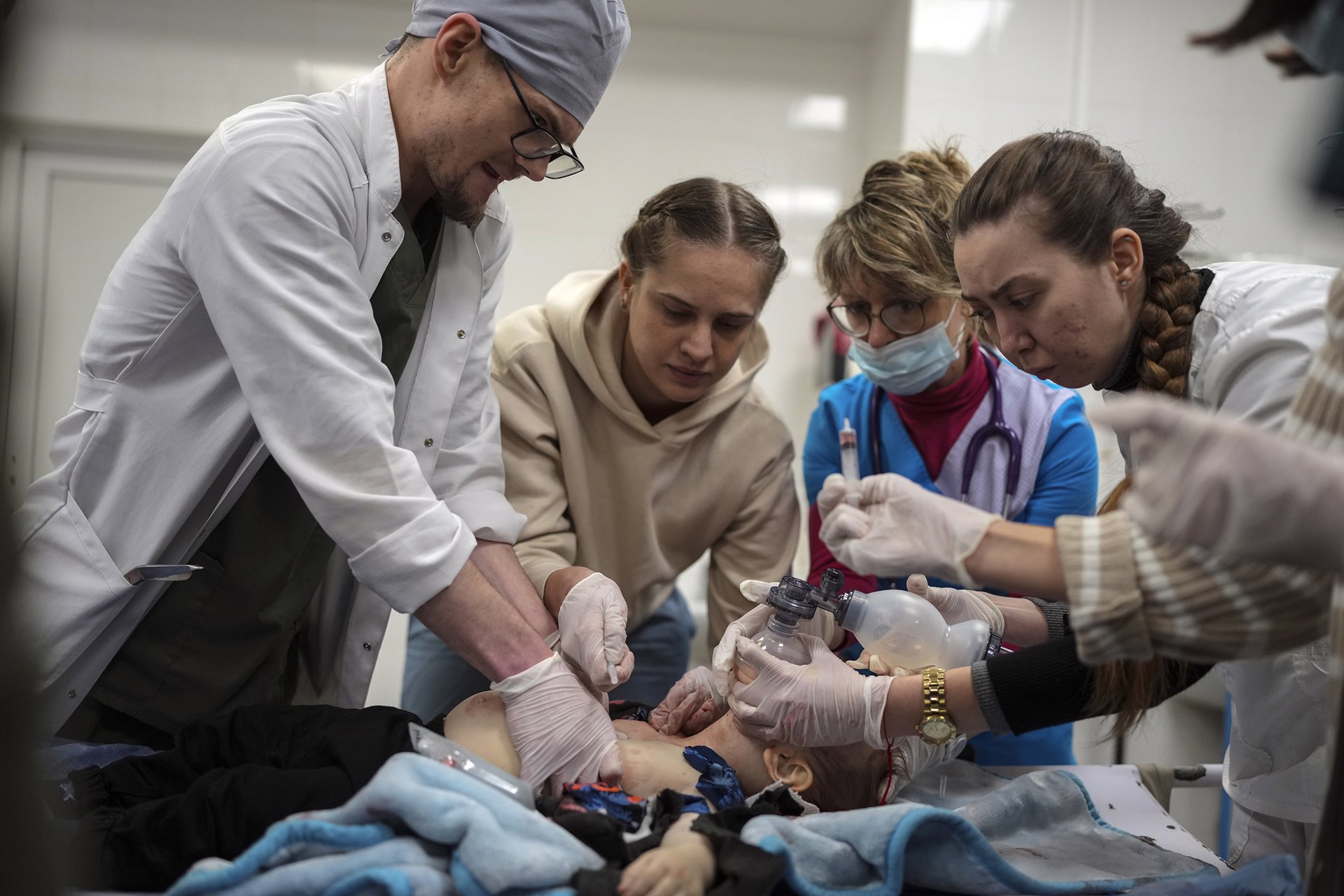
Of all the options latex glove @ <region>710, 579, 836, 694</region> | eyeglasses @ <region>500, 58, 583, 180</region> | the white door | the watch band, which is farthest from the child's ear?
the white door

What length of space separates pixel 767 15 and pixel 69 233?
278 centimetres

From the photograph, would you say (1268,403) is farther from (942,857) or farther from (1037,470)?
(1037,470)

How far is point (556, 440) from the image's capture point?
217 cm

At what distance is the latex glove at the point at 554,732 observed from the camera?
1444mm

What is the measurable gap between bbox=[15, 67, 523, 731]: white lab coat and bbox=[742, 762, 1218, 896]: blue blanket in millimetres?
575

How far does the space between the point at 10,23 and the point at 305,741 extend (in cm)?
Answer: 104

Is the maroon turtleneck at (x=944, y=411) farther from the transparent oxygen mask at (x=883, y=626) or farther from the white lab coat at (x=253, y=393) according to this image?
the white lab coat at (x=253, y=393)

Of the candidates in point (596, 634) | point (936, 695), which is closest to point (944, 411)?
point (936, 695)

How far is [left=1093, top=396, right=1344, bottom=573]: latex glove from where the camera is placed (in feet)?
2.85

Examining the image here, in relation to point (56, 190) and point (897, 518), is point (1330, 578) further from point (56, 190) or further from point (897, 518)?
point (56, 190)

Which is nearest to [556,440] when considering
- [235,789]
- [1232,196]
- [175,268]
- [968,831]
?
[175,268]

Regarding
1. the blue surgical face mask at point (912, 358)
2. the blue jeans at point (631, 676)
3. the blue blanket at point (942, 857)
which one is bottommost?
the blue jeans at point (631, 676)

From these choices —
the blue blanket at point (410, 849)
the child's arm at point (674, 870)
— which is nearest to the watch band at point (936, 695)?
the child's arm at point (674, 870)

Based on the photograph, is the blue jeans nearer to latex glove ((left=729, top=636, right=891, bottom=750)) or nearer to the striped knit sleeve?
latex glove ((left=729, top=636, right=891, bottom=750))
